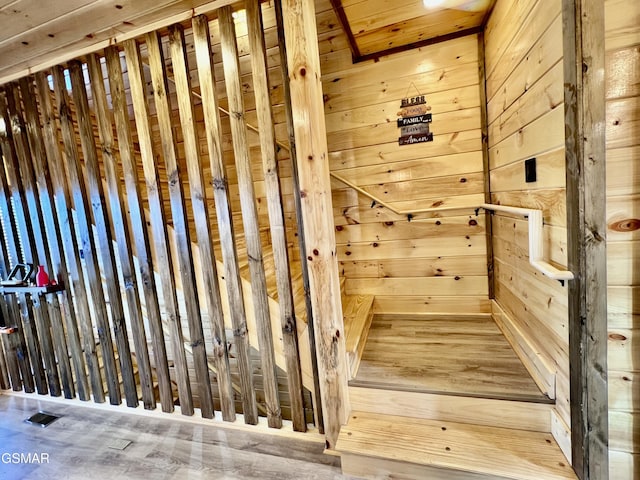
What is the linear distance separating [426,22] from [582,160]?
5.06 ft

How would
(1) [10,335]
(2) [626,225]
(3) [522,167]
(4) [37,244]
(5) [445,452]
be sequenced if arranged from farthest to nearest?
(1) [10,335] → (4) [37,244] → (3) [522,167] → (5) [445,452] → (2) [626,225]

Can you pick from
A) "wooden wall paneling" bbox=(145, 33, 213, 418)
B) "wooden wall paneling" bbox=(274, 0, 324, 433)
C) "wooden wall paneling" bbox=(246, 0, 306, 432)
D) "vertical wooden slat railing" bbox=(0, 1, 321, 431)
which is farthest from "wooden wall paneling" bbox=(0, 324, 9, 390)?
"wooden wall paneling" bbox=(274, 0, 324, 433)

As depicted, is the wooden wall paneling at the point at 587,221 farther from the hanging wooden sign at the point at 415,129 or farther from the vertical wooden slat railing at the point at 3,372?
the vertical wooden slat railing at the point at 3,372

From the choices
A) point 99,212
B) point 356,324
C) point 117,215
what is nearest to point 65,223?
point 99,212

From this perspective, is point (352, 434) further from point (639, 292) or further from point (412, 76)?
point (412, 76)

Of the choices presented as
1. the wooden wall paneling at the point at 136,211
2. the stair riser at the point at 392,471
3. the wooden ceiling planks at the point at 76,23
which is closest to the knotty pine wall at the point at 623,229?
the stair riser at the point at 392,471

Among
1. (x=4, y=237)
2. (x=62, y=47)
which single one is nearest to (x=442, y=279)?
(x=62, y=47)

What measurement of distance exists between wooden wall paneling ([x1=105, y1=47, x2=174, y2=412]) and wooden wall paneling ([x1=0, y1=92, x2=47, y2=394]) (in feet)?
3.34

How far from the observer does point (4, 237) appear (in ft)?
7.64

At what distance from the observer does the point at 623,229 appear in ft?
3.36

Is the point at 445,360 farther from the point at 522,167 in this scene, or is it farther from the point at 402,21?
the point at 402,21

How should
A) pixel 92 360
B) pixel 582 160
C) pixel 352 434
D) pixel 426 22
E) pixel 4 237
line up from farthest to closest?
pixel 4 237
pixel 92 360
pixel 426 22
pixel 352 434
pixel 582 160

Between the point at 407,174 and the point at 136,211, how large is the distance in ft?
6.71

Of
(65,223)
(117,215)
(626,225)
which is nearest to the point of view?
(626,225)
